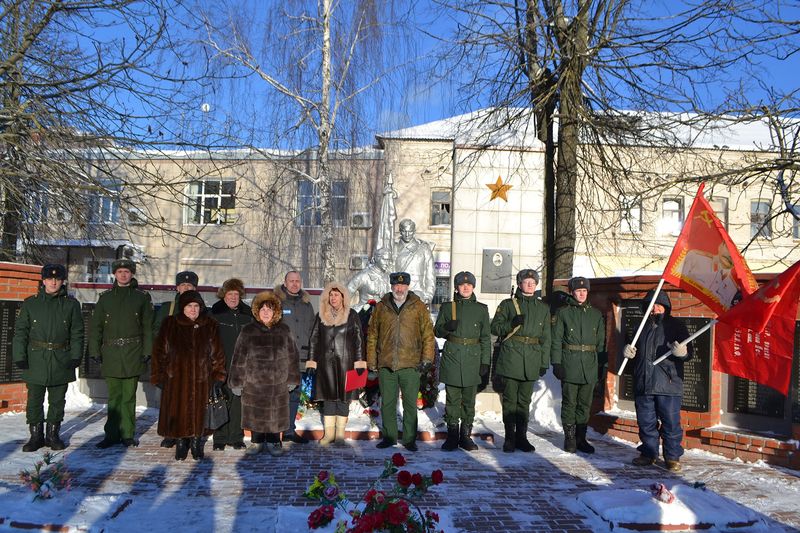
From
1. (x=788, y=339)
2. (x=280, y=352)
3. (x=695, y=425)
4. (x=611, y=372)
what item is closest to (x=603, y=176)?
(x=611, y=372)

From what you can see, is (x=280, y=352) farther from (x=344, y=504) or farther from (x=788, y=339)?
(x=788, y=339)

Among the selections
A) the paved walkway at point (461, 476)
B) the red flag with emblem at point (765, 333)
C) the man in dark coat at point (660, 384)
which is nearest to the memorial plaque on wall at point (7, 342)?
the paved walkway at point (461, 476)

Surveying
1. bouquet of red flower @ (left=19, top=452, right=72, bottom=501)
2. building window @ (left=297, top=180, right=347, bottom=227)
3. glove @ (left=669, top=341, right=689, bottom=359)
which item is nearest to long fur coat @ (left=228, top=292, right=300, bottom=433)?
bouquet of red flower @ (left=19, top=452, right=72, bottom=501)

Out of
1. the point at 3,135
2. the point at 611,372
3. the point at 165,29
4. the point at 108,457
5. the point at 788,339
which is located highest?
the point at 165,29

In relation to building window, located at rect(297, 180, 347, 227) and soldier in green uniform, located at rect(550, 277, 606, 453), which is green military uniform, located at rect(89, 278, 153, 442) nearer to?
soldier in green uniform, located at rect(550, 277, 606, 453)

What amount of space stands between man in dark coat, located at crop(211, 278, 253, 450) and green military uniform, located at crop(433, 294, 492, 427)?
2.18 metres

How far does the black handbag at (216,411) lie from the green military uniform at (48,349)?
5.39 feet

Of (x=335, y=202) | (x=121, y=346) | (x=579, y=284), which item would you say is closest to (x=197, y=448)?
(x=121, y=346)

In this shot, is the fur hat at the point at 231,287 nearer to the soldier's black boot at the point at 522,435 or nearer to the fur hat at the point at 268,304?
the fur hat at the point at 268,304

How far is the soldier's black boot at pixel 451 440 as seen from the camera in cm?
735

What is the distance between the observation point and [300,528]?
4672mm

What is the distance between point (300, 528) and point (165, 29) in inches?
214

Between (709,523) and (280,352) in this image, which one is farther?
(280,352)

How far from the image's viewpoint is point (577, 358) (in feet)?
24.4
